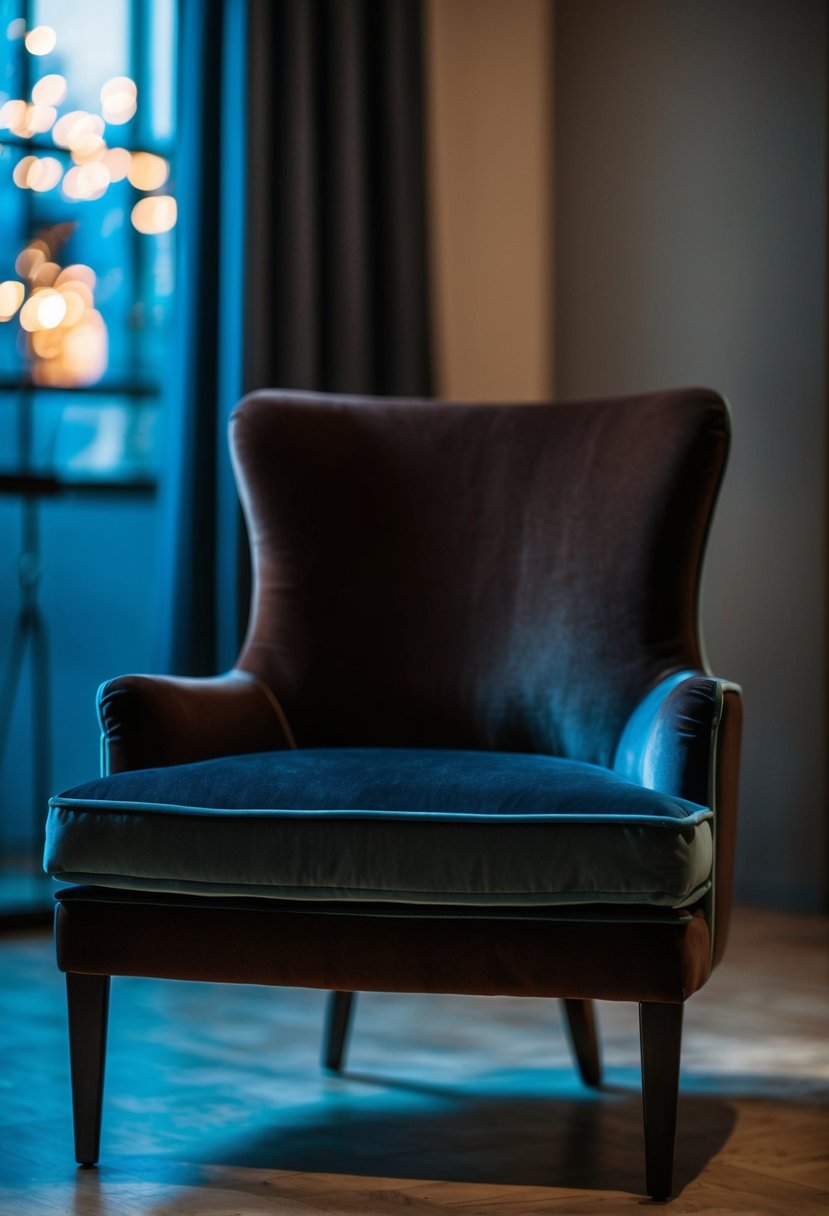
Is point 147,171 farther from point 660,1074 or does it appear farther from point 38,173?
point 660,1074

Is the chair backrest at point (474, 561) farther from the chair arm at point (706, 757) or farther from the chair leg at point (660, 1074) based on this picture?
the chair leg at point (660, 1074)

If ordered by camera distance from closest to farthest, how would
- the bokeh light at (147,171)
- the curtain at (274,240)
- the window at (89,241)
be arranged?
the curtain at (274,240) → the window at (89,241) → the bokeh light at (147,171)

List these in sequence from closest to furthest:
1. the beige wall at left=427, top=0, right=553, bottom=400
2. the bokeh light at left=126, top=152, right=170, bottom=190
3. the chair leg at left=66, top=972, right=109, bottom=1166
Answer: the chair leg at left=66, top=972, right=109, bottom=1166
the bokeh light at left=126, top=152, right=170, bottom=190
the beige wall at left=427, top=0, right=553, bottom=400

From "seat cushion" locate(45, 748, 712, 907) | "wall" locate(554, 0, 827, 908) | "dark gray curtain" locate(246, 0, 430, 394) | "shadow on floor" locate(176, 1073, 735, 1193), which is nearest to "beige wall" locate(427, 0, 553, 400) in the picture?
"wall" locate(554, 0, 827, 908)

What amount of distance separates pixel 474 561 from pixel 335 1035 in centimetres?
69

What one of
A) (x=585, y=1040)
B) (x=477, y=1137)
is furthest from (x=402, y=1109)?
(x=585, y=1040)

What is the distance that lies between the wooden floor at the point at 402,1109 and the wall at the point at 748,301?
0.84 metres

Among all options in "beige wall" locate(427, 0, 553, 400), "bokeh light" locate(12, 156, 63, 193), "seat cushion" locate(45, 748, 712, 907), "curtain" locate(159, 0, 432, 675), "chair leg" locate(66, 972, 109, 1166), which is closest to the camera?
"seat cushion" locate(45, 748, 712, 907)

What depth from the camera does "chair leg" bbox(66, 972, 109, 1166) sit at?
5.61ft

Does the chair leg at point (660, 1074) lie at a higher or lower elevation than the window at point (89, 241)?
lower

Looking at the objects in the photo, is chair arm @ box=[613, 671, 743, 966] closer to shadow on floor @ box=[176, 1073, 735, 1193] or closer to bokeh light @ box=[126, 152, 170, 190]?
shadow on floor @ box=[176, 1073, 735, 1193]

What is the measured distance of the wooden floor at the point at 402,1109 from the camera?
1.66 m

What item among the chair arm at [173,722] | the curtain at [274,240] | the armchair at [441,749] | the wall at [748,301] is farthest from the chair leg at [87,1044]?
the wall at [748,301]

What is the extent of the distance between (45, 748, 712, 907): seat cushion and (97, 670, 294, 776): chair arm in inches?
5.7
